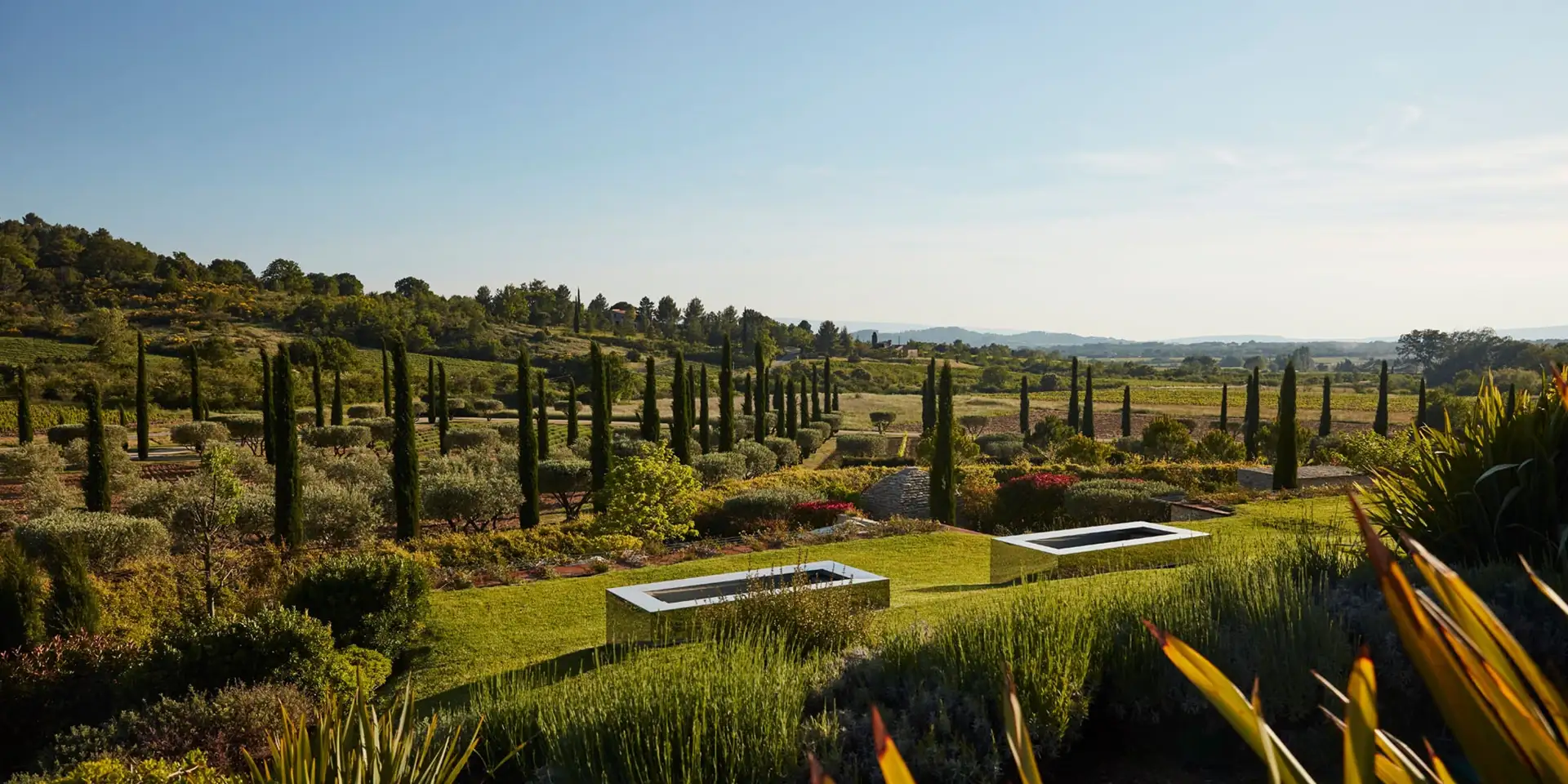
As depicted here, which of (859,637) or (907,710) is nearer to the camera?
(907,710)

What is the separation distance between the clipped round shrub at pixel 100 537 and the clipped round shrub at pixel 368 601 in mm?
6143

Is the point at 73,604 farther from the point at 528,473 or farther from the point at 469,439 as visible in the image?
the point at 469,439

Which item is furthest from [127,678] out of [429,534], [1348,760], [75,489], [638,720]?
[75,489]

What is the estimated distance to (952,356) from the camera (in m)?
109

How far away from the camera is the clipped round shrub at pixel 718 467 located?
2653 centimetres

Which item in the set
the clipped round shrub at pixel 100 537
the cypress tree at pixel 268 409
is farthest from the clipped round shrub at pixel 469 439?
the clipped round shrub at pixel 100 537

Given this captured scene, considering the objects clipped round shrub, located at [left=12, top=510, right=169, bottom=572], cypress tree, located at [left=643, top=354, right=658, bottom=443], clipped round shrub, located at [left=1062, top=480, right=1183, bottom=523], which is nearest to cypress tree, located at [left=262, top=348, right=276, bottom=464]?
clipped round shrub, located at [left=12, top=510, right=169, bottom=572]

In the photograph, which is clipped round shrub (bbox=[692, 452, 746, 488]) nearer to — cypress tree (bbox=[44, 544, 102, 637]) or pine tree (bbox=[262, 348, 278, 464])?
pine tree (bbox=[262, 348, 278, 464])

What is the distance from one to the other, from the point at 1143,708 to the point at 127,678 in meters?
7.40

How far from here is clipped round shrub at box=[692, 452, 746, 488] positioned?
26531mm

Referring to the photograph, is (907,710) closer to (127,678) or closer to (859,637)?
(859,637)

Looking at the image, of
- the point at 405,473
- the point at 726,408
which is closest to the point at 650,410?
the point at 726,408

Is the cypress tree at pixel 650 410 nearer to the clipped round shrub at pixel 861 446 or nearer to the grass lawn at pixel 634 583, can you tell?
the clipped round shrub at pixel 861 446

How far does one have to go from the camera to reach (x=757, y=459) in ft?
101
